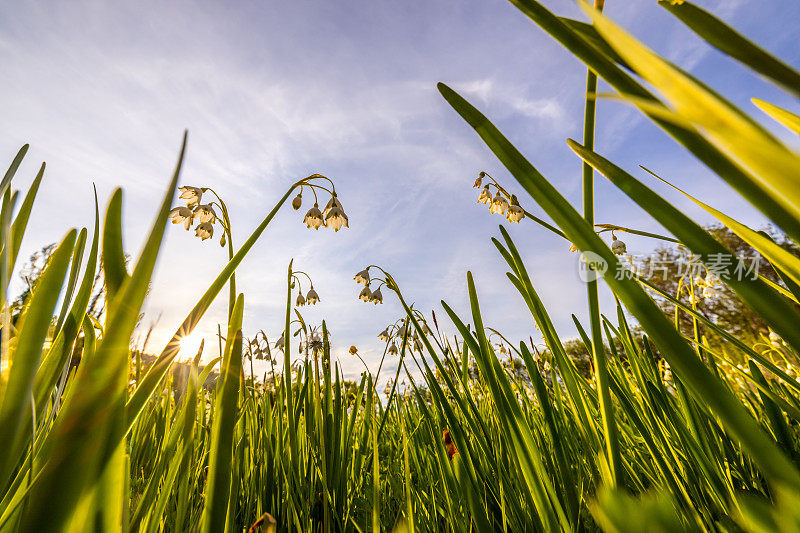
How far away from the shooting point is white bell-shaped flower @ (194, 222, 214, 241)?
6.02 ft

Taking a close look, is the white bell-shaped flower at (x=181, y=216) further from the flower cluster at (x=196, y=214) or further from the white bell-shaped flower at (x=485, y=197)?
the white bell-shaped flower at (x=485, y=197)

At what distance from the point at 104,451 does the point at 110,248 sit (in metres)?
0.26

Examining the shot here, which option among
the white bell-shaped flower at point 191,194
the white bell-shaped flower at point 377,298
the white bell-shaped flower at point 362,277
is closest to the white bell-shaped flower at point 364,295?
the white bell-shaped flower at point 362,277

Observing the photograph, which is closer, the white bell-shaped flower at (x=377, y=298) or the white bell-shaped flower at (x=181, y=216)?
the white bell-shaped flower at (x=181, y=216)

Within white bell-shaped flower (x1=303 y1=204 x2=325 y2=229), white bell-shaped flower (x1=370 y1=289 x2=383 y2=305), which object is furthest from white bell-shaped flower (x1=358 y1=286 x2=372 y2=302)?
white bell-shaped flower (x1=303 y1=204 x2=325 y2=229)

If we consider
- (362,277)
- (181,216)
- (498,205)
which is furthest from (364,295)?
(181,216)

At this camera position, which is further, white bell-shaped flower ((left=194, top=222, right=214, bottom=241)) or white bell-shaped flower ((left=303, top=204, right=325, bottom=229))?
white bell-shaped flower ((left=303, top=204, right=325, bottom=229))

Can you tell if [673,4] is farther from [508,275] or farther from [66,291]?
[66,291]

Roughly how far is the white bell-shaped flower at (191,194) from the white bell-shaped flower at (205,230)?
5.8 inches

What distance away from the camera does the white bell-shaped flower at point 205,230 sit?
183cm

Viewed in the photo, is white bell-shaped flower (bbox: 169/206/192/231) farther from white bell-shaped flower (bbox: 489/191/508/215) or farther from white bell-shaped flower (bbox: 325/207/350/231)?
white bell-shaped flower (bbox: 489/191/508/215)

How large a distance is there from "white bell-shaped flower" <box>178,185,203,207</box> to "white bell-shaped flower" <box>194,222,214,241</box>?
146 millimetres

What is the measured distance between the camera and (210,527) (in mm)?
433

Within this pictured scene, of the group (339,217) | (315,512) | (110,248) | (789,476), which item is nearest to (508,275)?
(789,476)
